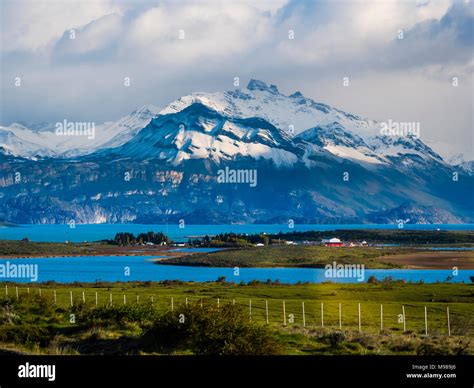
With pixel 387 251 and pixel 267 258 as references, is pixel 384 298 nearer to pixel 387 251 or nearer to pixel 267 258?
pixel 267 258

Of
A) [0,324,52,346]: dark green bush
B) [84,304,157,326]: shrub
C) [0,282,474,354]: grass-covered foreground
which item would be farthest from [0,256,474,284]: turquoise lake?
[0,324,52,346]: dark green bush

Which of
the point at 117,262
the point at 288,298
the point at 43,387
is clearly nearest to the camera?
the point at 43,387

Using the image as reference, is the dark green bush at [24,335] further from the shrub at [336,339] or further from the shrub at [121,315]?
the shrub at [336,339]

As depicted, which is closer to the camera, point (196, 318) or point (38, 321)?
point (196, 318)

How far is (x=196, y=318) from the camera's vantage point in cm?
3148

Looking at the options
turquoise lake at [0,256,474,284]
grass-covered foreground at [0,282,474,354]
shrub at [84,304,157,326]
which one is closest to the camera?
grass-covered foreground at [0,282,474,354]

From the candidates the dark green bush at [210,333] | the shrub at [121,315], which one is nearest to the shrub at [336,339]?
the dark green bush at [210,333]

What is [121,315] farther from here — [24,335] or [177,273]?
[177,273]

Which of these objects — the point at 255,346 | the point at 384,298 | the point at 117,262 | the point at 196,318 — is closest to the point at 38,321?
the point at 196,318

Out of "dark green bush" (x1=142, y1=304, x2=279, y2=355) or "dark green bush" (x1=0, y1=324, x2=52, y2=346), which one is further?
"dark green bush" (x1=0, y1=324, x2=52, y2=346)

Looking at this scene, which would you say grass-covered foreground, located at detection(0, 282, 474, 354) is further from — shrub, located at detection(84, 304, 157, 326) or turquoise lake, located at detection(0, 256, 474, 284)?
turquoise lake, located at detection(0, 256, 474, 284)

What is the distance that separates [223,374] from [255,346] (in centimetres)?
931

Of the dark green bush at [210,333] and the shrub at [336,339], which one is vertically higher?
the dark green bush at [210,333]

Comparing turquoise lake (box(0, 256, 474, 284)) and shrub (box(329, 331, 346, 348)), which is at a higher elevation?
shrub (box(329, 331, 346, 348))
